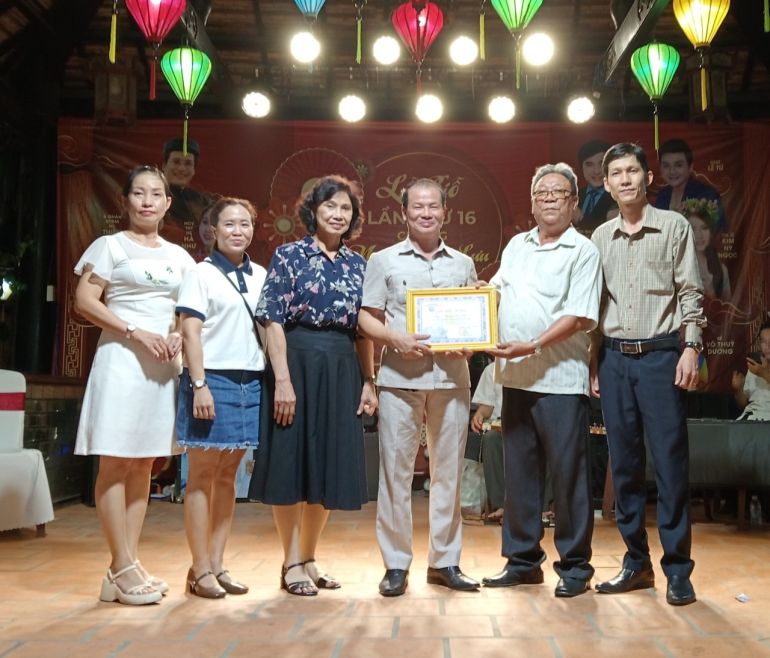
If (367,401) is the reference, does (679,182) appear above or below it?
above

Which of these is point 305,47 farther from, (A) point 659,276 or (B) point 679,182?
(A) point 659,276

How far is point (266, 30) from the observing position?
783 centimetres

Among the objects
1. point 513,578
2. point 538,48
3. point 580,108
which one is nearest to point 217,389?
point 513,578

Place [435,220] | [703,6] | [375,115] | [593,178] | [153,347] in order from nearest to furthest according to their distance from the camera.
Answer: [153,347] < [435,220] < [703,6] < [593,178] < [375,115]

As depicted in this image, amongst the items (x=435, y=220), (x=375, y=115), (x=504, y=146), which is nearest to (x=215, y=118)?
(x=375, y=115)

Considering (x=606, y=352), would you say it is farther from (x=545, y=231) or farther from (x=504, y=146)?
(x=504, y=146)

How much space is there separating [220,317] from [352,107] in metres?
4.82

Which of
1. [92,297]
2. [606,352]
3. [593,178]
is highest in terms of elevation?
[593,178]

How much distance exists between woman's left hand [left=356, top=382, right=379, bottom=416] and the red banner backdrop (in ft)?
14.7

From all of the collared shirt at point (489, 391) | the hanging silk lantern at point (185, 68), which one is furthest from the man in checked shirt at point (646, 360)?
the hanging silk lantern at point (185, 68)

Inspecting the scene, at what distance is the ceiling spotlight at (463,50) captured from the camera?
248 inches

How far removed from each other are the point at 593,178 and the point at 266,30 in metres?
3.54

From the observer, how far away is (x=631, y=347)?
290cm

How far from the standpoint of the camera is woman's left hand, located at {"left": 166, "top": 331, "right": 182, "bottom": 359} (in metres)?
2.89
